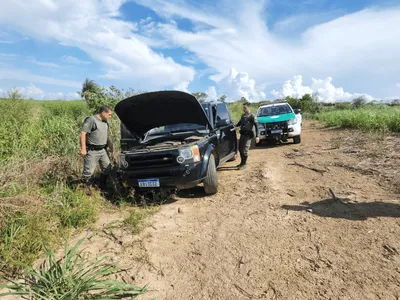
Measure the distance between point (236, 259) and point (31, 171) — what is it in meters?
3.79

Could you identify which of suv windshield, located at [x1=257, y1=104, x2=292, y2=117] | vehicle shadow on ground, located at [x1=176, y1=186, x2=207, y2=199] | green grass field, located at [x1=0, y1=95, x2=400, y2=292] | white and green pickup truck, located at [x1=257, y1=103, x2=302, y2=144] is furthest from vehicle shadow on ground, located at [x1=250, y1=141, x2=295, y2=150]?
green grass field, located at [x1=0, y1=95, x2=400, y2=292]

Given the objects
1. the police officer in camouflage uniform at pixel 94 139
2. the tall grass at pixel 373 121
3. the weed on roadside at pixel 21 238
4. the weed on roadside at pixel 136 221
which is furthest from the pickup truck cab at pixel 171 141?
the tall grass at pixel 373 121

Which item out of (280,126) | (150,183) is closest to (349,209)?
(150,183)

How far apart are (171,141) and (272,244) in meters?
2.66

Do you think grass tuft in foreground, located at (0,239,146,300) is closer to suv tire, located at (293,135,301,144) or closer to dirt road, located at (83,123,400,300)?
dirt road, located at (83,123,400,300)

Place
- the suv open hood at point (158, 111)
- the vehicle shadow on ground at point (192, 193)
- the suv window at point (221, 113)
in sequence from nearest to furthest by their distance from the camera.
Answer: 1. the suv open hood at point (158, 111)
2. the vehicle shadow on ground at point (192, 193)
3. the suv window at point (221, 113)

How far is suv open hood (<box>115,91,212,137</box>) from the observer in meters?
4.72

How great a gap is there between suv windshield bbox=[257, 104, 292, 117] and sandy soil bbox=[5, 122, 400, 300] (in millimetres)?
5295

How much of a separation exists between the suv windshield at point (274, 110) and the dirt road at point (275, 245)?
539cm

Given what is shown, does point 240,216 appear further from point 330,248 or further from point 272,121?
point 272,121

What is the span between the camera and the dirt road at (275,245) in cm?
235

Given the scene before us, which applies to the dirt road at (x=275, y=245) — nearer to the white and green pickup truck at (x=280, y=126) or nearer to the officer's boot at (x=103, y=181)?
the officer's boot at (x=103, y=181)

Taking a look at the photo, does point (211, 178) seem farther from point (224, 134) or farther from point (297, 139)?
point (297, 139)

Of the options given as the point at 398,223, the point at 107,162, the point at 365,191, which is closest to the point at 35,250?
the point at 107,162
